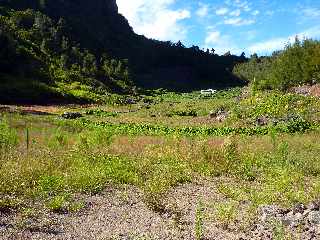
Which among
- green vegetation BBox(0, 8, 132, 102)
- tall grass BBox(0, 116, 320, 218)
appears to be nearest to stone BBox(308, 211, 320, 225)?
tall grass BBox(0, 116, 320, 218)

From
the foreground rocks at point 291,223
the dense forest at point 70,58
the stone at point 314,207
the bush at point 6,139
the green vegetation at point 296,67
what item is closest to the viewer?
the foreground rocks at point 291,223

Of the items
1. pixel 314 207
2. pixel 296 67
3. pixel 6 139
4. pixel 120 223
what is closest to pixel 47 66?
pixel 296 67

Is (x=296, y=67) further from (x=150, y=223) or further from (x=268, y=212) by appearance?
(x=150, y=223)

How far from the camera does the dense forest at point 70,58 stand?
92312 millimetres

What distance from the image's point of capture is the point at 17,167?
15.2m

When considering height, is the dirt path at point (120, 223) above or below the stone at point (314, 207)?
below

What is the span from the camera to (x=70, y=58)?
12950cm

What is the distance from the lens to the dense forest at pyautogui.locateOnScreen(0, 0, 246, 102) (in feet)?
303

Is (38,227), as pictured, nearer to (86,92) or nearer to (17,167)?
(17,167)

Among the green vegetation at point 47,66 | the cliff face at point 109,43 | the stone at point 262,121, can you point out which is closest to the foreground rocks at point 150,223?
the stone at point 262,121

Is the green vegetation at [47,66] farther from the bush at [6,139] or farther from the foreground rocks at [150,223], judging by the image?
the foreground rocks at [150,223]

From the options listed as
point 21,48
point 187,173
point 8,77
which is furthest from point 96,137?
point 21,48

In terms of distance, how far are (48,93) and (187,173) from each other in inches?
2777

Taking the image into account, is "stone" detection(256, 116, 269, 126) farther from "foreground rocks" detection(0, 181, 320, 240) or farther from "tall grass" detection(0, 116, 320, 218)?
"foreground rocks" detection(0, 181, 320, 240)
